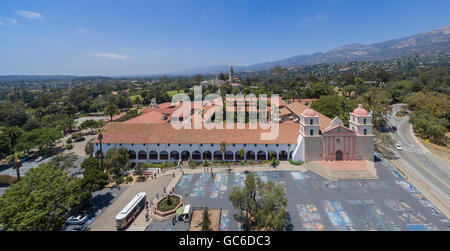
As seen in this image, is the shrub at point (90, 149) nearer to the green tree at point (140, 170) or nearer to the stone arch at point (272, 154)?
the green tree at point (140, 170)

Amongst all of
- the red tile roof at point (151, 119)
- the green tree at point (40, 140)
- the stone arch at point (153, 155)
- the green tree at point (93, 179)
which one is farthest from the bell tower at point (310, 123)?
the green tree at point (40, 140)

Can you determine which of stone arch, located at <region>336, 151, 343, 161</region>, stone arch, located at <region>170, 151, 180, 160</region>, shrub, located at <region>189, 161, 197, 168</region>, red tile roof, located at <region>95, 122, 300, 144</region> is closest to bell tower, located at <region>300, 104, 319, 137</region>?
red tile roof, located at <region>95, 122, 300, 144</region>

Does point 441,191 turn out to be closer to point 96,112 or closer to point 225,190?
point 225,190

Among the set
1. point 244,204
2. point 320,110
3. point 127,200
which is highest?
point 320,110

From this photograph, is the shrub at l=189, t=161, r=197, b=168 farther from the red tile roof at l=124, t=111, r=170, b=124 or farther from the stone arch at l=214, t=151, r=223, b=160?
the red tile roof at l=124, t=111, r=170, b=124

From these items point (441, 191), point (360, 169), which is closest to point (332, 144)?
point (360, 169)
